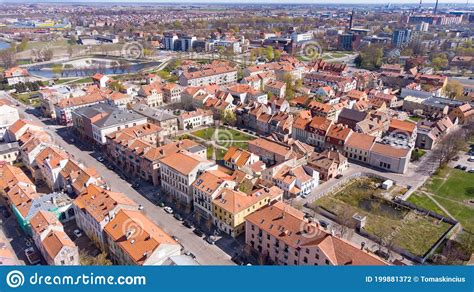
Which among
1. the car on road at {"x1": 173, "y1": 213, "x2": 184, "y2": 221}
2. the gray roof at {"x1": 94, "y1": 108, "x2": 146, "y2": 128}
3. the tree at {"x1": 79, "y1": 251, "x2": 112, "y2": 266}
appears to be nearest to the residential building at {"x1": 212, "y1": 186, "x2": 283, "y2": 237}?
the car on road at {"x1": 173, "y1": 213, "x2": 184, "y2": 221}

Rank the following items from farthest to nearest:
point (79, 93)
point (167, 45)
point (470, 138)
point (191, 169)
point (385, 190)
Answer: point (167, 45), point (79, 93), point (470, 138), point (385, 190), point (191, 169)

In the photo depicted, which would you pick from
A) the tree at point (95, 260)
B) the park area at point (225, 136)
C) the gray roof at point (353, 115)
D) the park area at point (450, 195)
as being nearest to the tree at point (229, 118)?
the park area at point (225, 136)

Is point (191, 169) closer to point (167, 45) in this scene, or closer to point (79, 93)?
point (79, 93)

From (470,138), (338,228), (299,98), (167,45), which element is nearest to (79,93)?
(299,98)

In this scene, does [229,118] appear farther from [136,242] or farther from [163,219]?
[136,242]

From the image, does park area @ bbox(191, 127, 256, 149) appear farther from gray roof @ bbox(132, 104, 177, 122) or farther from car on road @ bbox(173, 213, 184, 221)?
car on road @ bbox(173, 213, 184, 221)

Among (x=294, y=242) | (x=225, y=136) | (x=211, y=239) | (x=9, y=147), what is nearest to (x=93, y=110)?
(x=9, y=147)

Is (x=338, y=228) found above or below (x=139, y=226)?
below
